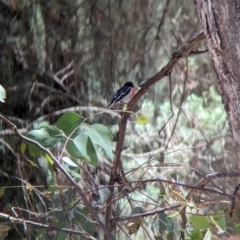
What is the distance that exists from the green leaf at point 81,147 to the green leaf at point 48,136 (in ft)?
0.10

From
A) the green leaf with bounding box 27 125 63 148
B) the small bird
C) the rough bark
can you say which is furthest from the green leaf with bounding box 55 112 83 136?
the small bird

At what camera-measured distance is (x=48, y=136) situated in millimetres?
1320

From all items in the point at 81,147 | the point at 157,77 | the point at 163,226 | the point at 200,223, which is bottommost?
the point at 163,226

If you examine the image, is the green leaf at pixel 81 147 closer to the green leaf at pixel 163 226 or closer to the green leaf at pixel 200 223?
the green leaf at pixel 200 223

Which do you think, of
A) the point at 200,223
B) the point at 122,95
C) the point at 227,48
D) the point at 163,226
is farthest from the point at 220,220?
the point at 122,95

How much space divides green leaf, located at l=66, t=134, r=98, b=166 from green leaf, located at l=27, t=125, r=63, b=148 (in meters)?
0.03

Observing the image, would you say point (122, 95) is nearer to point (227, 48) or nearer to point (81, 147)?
point (81, 147)

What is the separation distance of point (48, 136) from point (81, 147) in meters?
0.08

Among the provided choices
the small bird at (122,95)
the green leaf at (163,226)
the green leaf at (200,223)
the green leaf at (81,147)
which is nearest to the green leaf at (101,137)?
the green leaf at (81,147)

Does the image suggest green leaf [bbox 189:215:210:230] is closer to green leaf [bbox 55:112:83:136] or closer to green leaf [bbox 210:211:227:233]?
green leaf [bbox 210:211:227:233]

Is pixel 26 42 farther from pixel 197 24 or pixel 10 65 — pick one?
pixel 197 24

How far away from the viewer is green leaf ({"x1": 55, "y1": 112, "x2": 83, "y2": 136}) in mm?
1314

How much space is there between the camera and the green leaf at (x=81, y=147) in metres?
1.29

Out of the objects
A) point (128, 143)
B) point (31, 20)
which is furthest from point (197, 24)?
point (31, 20)
